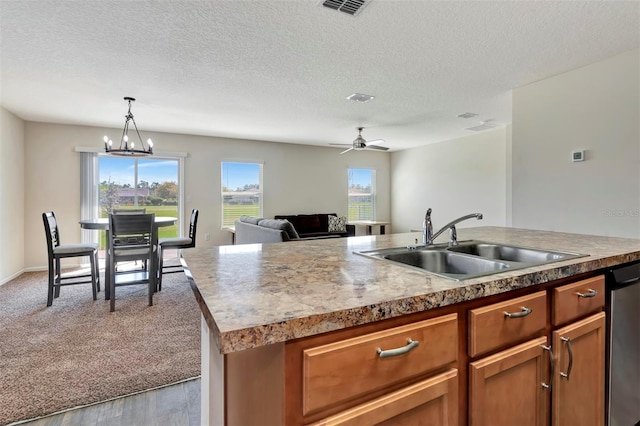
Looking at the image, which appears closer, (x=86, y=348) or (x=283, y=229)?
(x=86, y=348)

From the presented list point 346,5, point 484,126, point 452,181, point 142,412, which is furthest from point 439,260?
point 452,181

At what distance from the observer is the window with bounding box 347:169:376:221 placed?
8.07 meters

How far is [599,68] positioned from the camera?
3.00 m

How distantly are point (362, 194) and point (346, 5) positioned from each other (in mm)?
6282

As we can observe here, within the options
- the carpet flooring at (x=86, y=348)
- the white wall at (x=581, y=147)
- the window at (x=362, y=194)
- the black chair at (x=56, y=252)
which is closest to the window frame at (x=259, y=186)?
the window at (x=362, y=194)

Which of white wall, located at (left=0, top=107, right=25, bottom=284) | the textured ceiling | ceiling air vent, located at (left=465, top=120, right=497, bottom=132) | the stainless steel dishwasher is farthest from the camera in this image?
ceiling air vent, located at (left=465, top=120, right=497, bottom=132)

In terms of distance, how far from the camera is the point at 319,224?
7.14 metres

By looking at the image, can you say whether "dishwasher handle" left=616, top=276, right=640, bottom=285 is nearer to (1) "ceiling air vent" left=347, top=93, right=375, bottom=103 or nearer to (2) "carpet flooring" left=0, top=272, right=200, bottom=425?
(2) "carpet flooring" left=0, top=272, right=200, bottom=425

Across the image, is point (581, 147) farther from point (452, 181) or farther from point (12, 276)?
point (12, 276)

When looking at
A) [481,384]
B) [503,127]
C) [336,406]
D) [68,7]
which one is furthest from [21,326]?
[503,127]

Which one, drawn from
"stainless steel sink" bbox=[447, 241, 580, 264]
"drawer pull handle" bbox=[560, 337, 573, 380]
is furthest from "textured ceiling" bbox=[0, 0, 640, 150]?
"drawer pull handle" bbox=[560, 337, 573, 380]

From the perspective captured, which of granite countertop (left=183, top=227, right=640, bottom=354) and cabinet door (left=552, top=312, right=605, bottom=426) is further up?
granite countertop (left=183, top=227, right=640, bottom=354)

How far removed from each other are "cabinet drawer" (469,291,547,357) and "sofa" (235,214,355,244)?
302 centimetres

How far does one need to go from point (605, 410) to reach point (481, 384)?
0.92 m
